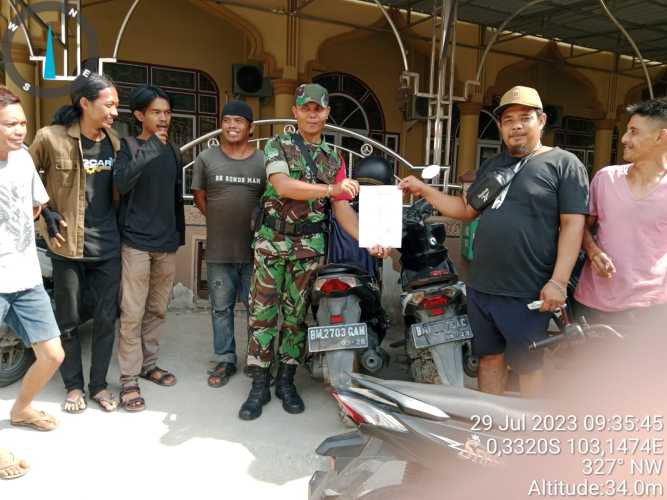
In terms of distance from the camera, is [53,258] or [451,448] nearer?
[451,448]

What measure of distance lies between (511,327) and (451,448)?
1130 millimetres

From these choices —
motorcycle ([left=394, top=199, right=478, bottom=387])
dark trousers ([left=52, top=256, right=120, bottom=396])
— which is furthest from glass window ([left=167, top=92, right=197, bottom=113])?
motorcycle ([left=394, top=199, right=478, bottom=387])

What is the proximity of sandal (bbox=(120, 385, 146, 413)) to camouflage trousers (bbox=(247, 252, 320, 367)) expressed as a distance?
68cm

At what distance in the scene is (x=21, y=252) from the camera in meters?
2.55

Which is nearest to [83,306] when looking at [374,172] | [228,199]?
[228,199]

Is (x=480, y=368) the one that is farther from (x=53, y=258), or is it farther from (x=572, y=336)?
(x=53, y=258)

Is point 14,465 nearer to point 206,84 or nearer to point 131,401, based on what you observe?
point 131,401

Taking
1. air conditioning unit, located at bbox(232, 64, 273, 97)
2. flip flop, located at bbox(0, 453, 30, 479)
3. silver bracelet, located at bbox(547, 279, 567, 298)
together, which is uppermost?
air conditioning unit, located at bbox(232, 64, 273, 97)

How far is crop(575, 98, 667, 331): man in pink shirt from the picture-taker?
7.82ft

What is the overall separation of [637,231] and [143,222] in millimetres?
2594

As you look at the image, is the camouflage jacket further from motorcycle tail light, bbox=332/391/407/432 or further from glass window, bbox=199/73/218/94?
glass window, bbox=199/73/218/94

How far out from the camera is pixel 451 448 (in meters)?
1.55

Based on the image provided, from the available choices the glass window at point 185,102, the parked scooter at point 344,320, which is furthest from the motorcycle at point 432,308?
the glass window at point 185,102

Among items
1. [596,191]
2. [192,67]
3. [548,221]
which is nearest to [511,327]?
[548,221]
